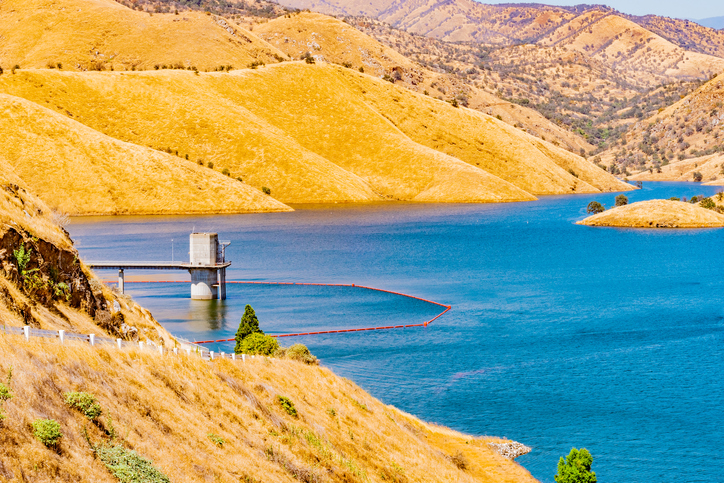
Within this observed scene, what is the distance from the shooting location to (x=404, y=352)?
5603 cm

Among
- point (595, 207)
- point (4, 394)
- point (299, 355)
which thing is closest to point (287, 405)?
point (299, 355)

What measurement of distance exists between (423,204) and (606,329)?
420ft

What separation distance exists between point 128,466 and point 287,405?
483 inches

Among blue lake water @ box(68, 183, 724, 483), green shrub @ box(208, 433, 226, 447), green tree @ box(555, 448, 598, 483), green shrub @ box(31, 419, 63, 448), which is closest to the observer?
green shrub @ box(31, 419, 63, 448)

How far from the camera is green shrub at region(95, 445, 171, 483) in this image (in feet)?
55.9

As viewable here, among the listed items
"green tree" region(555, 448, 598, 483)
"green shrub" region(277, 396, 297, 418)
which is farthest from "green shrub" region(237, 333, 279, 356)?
"green tree" region(555, 448, 598, 483)

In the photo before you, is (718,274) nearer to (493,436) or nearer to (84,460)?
(493,436)

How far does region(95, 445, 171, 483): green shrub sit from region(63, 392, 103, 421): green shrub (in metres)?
1.04

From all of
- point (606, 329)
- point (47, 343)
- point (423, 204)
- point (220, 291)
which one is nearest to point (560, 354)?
point (606, 329)

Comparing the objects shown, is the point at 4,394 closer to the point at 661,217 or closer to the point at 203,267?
the point at 203,267

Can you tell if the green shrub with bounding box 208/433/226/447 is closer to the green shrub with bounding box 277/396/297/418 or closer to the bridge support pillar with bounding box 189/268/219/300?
the green shrub with bounding box 277/396/297/418

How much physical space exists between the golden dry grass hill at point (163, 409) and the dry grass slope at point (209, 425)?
0.16 ft

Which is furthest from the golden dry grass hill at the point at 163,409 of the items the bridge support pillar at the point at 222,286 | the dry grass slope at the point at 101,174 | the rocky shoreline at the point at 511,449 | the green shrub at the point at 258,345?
the dry grass slope at the point at 101,174

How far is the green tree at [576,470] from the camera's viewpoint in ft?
101
